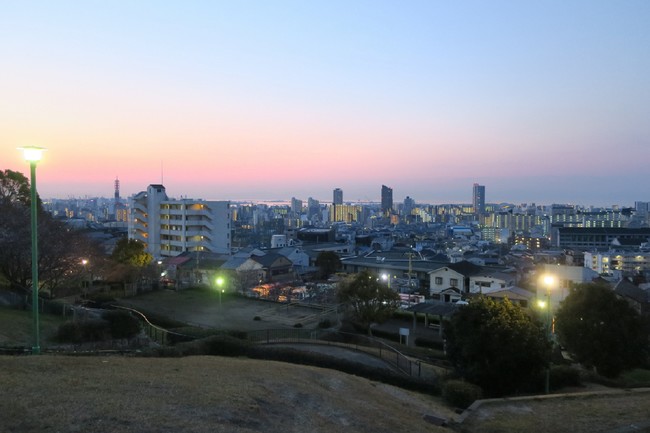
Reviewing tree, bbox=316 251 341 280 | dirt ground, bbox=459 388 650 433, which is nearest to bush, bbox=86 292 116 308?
dirt ground, bbox=459 388 650 433

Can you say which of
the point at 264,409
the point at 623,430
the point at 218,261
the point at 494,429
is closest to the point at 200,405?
the point at 264,409

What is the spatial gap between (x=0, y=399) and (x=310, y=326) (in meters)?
17.7

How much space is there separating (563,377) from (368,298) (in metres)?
10.7

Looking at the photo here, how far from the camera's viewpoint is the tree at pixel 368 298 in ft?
75.3

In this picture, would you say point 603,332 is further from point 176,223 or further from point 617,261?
point 617,261

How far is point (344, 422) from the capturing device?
25.2 feet

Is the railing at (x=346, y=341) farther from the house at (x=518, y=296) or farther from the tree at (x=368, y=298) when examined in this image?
the house at (x=518, y=296)

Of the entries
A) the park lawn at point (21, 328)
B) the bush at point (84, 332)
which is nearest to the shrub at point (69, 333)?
the bush at point (84, 332)

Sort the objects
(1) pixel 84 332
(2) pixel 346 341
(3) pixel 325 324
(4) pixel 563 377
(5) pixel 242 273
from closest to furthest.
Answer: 1. (4) pixel 563 377
2. (1) pixel 84 332
3. (2) pixel 346 341
4. (3) pixel 325 324
5. (5) pixel 242 273

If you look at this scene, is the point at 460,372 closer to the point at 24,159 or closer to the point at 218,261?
the point at 24,159

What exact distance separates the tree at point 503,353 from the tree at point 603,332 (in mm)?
4501

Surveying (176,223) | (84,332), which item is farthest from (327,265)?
(84,332)

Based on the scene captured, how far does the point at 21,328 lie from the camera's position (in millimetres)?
14812

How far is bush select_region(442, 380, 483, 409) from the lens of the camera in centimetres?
1082
